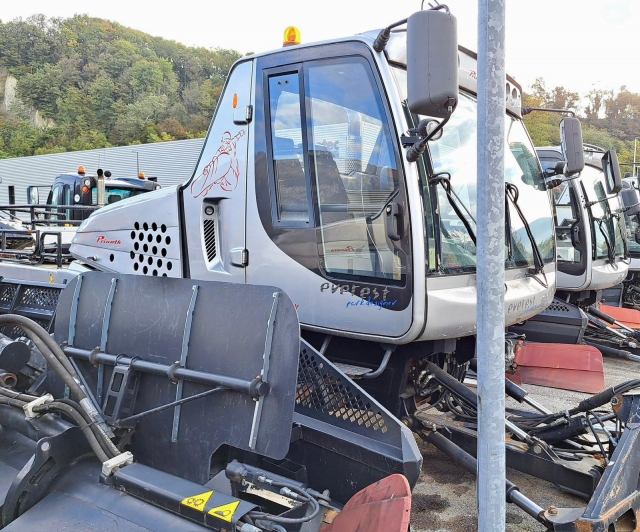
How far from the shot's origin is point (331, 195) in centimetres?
323

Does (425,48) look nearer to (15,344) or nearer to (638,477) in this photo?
(638,477)

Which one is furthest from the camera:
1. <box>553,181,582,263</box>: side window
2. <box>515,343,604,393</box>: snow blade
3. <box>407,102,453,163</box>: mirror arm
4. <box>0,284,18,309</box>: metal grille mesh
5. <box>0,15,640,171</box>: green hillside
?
<box>0,15,640,171</box>: green hillside

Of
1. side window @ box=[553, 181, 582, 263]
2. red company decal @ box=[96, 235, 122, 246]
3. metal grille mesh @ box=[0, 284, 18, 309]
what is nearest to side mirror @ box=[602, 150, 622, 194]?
side window @ box=[553, 181, 582, 263]

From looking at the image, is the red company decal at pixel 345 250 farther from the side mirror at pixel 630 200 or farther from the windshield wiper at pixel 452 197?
the side mirror at pixel 630 200

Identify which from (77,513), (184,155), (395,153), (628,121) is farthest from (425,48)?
(628,121)

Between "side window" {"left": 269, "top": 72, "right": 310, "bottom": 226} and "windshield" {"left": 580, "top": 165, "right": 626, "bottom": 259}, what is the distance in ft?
20.0

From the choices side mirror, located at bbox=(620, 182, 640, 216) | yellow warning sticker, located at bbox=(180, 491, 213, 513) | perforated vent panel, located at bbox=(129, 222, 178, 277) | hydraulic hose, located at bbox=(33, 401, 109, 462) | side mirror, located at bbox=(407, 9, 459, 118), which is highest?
side mirror, located at bbox=(407, 9, 459, 118)

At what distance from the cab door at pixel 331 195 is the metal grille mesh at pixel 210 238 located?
11.7 inches

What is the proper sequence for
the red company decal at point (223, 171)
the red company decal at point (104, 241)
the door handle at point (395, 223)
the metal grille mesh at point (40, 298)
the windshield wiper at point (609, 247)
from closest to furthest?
the door handle at point (395, 223) < the red company decal at point (223, 171) < the red company decal at point (104, 241) < the metal grille mesh at point (40, 298) < the windshield wiper at point (609, 247)

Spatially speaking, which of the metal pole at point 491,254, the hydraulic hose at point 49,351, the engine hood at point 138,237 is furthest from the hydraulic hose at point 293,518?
the engine hood at point 138,237

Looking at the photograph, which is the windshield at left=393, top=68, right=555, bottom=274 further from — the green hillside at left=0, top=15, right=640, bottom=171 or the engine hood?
the green hillside at left=0, top=15, right=640, bottom=171

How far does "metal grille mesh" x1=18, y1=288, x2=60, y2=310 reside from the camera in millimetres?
4609

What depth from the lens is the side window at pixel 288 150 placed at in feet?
11.0

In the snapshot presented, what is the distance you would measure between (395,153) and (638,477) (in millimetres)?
1982
